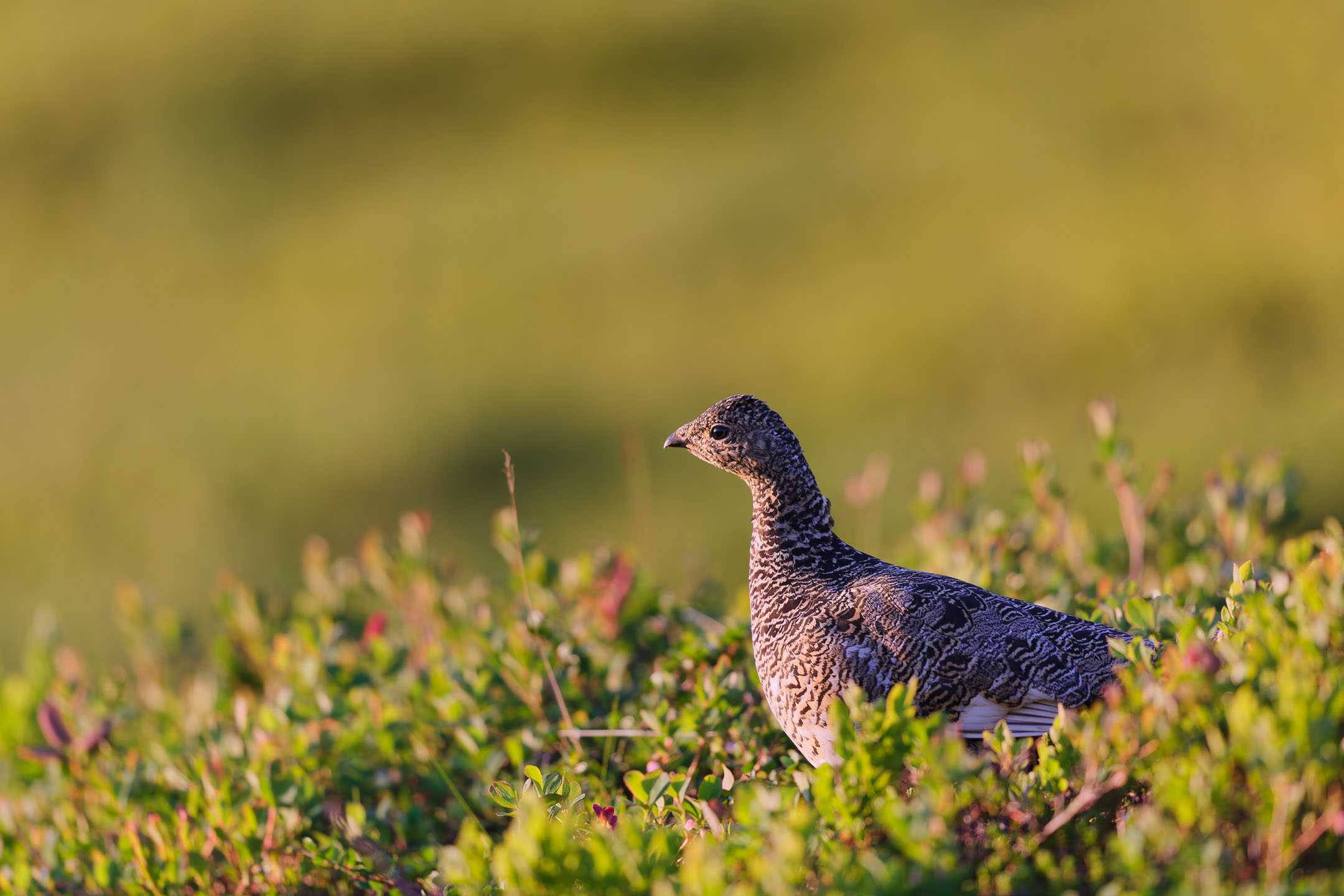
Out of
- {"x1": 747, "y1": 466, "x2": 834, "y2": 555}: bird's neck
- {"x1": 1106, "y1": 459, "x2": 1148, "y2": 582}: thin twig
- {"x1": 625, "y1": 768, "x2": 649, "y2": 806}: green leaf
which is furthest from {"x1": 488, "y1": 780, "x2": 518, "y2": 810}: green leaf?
{"x1": 1106, "y1": 459, "x2": 1148, "y2": 582}: thin twig

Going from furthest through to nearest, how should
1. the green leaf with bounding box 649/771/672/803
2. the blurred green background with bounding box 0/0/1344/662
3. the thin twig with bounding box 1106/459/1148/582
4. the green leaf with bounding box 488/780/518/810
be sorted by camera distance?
1. the blurred green background with bounding box 0/0/1344/662
2. the thin twig with bounding box 1106/459/1148/582
3. the green leaf with bounding box 649/771/672/803
4. the green leaf with bounding box 488/780/518/810

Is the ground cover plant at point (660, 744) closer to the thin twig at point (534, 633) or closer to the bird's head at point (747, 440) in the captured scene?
the thin twig at point (534, 633)

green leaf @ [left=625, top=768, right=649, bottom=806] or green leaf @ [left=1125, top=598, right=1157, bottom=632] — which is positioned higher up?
green leaf @ [left=1125, top=598, right=1157, bottom=632]

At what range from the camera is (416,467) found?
13.2 meters

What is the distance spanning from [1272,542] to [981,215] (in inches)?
373

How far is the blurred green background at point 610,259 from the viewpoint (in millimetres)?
12414

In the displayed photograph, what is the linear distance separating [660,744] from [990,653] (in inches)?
48.1

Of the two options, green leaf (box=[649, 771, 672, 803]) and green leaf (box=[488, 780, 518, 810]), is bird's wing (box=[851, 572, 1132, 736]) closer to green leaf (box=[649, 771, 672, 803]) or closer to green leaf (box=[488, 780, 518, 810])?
green leaf (box=[649, 771, 672, 803])

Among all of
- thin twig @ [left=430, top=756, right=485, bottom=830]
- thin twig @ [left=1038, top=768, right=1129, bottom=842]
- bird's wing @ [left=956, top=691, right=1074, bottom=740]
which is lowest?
thin twig @ [left=430, top=756, right=485, bottom=830]

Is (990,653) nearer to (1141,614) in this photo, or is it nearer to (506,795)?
(1141,614)

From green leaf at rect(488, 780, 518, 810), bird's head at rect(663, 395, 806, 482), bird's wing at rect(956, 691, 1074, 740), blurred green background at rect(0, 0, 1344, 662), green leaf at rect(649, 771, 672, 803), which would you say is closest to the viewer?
green leaf at rect(488, 780, 518, 810)

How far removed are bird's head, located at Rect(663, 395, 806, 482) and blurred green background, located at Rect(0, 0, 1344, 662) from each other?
20.7 ft

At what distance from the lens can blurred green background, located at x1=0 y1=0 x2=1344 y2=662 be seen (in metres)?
12.4

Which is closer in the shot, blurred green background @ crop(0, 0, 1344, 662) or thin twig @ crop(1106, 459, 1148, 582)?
thin twig @ crop(1106, 459, 1148, 582)
